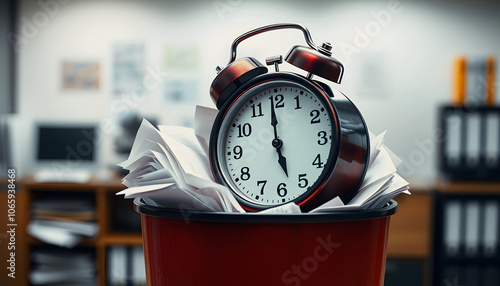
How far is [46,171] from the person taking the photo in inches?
133

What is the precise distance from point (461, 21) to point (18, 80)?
2974 mm

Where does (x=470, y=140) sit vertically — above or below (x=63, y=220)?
above

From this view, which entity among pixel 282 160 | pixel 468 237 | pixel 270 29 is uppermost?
pixel 270 29

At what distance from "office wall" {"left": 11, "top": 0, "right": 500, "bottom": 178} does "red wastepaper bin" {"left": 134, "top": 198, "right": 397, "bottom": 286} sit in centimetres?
272

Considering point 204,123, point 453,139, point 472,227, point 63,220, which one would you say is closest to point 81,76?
point 63,220

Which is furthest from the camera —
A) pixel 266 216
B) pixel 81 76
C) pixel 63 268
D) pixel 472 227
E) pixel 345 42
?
pixel 81 76

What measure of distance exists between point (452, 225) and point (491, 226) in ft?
0.70

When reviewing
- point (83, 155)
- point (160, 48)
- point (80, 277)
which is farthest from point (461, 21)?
point (80, 277)

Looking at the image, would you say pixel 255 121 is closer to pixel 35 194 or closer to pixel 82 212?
pixel 82 212

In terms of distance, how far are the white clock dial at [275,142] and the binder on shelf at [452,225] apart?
2458mm

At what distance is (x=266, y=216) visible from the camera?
0.47m

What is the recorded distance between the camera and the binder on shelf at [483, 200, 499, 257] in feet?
9.21

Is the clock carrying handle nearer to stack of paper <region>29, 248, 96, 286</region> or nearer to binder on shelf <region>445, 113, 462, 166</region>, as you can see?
binder on shelf <region>445, 113, 462, 166</region>

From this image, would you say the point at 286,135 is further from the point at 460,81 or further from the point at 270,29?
the point at 460,81
